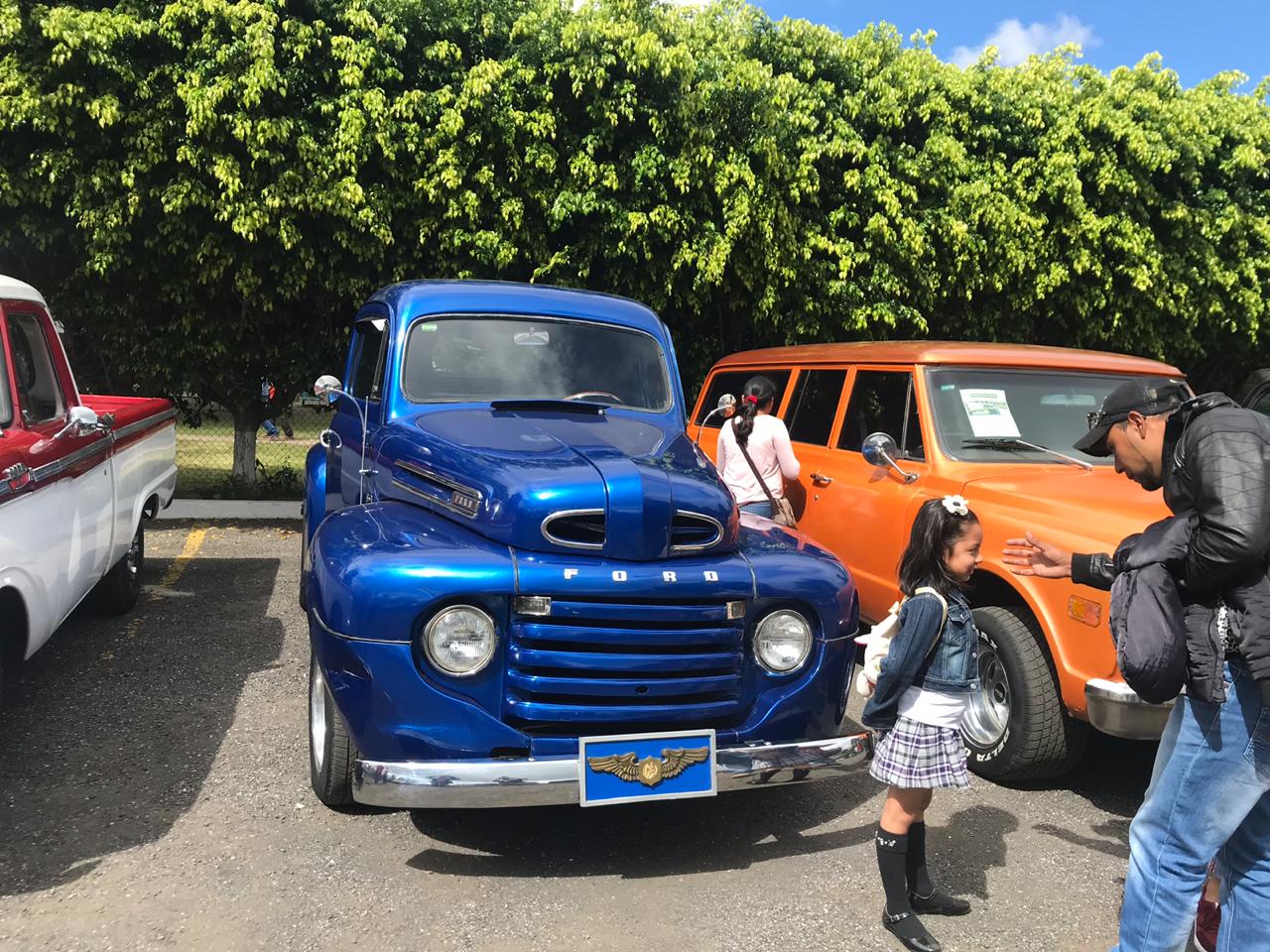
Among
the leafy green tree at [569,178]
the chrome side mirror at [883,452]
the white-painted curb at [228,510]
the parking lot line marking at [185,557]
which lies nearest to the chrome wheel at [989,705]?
the chrome side mirror at [883,452]

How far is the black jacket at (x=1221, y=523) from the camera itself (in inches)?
85.8

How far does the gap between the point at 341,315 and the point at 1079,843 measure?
29.0ft

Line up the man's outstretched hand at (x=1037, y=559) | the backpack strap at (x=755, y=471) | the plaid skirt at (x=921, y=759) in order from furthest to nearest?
1. the backpack strap at (x=755, y=471)
2. the plaid skirt at (x=921, y=759)
3. the man's outstretched hand at (x=1037, y=559)

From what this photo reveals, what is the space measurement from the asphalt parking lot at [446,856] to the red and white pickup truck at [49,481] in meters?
0.64

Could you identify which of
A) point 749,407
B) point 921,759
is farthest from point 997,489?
point 921,759

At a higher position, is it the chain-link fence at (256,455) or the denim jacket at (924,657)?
the denim jacket at (924,657)

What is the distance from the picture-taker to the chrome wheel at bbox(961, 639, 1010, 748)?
4.28 metres

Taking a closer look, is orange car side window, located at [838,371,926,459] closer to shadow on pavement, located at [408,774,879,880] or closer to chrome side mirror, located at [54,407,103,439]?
shadow on pavement, located at [408,774,879,880]

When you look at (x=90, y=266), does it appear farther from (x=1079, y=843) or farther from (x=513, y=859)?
(x=1079, y=843)

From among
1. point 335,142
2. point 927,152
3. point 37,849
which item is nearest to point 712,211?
point 927,152

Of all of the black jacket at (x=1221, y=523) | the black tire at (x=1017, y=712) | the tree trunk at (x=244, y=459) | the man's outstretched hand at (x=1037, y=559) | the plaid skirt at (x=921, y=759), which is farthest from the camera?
the tree trunk at (x=244, y=459)

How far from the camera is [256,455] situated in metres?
11.8

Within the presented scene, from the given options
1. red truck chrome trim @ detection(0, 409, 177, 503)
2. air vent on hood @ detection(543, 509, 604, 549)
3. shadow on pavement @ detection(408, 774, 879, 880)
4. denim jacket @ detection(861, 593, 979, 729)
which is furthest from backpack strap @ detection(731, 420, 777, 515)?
red truck chrome trim @ detection(0, 409, 177, 503)

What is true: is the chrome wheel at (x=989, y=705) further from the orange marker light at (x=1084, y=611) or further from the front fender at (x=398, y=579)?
the front fender at (x=398, y=579)
